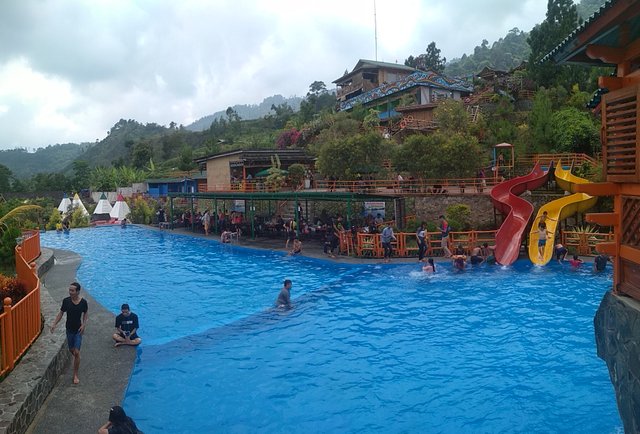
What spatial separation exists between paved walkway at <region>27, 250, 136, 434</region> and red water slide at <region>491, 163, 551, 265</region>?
14.3m

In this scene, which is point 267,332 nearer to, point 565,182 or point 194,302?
point 194,302

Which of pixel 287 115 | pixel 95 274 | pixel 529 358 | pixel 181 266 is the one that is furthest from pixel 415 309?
pixel 287 115

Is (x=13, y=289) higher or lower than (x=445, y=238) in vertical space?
higher

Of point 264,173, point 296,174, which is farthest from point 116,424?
point 264,173

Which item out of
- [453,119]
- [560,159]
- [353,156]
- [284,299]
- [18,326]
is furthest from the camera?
[453,119]

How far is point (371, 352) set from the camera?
1053cm

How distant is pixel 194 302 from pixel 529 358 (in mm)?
9879

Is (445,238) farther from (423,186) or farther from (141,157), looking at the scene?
(141,157)

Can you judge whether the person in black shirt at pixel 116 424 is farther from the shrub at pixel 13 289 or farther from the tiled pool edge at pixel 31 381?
the shrub at pixel 13 289

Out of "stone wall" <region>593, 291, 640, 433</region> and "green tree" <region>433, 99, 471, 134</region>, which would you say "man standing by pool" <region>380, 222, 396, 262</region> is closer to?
"stone wall" <region>593, 291, 640, 433</region>

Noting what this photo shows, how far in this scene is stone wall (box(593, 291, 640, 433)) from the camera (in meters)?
4.93

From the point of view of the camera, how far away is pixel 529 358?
998cm

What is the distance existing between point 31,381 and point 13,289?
11.2 feet

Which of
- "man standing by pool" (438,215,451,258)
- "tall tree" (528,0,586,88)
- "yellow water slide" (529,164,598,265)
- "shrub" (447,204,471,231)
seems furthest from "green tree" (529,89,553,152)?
"man standing by pool" (438,215,451,258)
